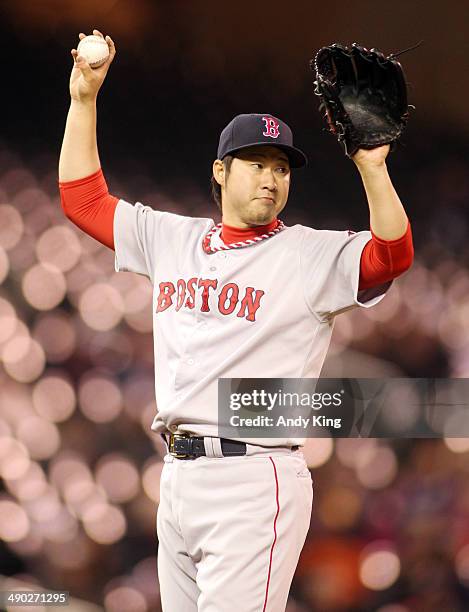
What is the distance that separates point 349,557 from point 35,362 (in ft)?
3.78

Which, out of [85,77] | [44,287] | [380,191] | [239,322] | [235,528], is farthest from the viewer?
[44,287]

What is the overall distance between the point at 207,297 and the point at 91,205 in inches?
14.4

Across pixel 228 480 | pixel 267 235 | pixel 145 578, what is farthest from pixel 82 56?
pixel 145 578

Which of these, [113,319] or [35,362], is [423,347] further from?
[35,362]

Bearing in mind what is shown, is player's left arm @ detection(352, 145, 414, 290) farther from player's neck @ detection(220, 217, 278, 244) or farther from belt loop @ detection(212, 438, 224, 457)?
belt loop @ detection(212, 438, 224, 457)

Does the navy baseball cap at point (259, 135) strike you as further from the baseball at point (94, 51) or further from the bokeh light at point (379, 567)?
the bokeh light at point (379, 567)

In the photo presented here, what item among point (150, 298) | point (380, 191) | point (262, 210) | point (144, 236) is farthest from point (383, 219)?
point (150, 298)

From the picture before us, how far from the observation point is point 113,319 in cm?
296

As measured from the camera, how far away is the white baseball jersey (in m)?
1.79

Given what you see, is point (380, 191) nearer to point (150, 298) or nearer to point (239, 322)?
point (239, 322)

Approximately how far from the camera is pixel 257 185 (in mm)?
1896

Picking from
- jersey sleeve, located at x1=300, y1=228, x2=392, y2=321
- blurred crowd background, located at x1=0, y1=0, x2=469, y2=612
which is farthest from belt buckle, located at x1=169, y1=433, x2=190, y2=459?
blurred crowd background, located at x1=0, y1=0, x2=469, y2=612

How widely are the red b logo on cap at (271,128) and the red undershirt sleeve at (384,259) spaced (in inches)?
13.2

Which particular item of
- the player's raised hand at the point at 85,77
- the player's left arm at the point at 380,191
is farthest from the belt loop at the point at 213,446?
the player's raised hand at the point at 85,77
